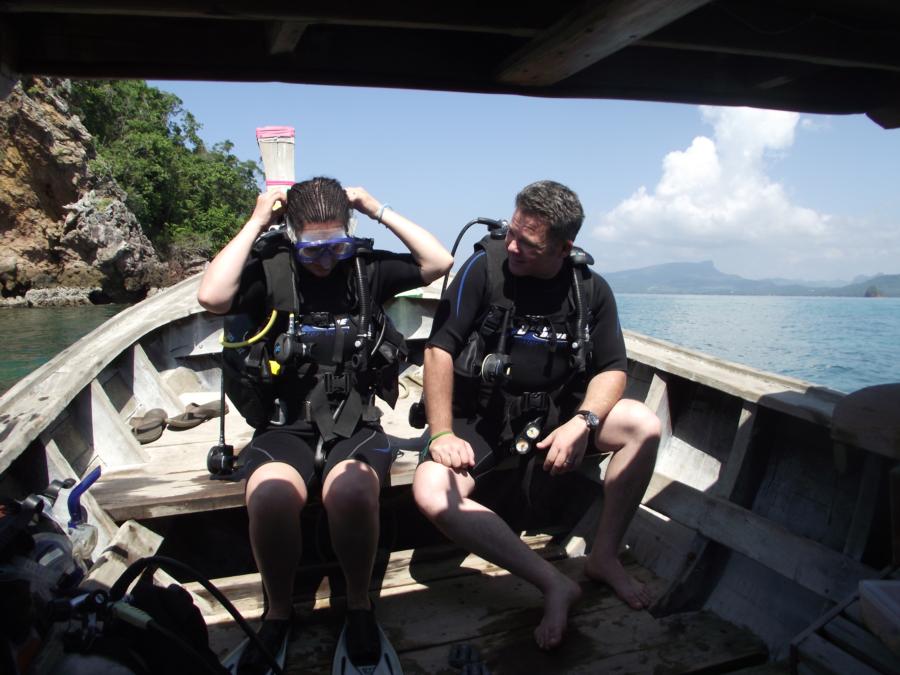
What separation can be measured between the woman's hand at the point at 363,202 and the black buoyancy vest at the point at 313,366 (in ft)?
0.62

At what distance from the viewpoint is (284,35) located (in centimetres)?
155

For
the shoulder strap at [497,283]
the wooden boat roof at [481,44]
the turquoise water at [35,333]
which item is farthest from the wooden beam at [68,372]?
the turquoise water at [35,333]

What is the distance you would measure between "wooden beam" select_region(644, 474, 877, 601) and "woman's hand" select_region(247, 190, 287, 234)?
185 centimetres

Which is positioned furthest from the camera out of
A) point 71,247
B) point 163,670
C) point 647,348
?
point 71,247

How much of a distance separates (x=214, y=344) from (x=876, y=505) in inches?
149

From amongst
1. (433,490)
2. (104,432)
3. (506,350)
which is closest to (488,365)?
(506,350)

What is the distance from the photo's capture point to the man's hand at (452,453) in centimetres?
230

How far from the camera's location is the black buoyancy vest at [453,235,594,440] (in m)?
2.49

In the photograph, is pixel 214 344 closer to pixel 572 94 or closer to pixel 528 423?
pixel 528 423

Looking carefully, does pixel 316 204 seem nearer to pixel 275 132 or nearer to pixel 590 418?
pixel 275 132

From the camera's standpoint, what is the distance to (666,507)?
2.59 metres

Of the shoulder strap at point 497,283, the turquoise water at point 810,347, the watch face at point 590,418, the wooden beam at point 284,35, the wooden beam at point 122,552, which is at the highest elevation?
the wooden beam at point 284,35

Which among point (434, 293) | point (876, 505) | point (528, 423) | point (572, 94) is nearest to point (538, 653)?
point (528, 423)

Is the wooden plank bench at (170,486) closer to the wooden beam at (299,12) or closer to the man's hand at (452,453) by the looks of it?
the man's hand at (452,453)
